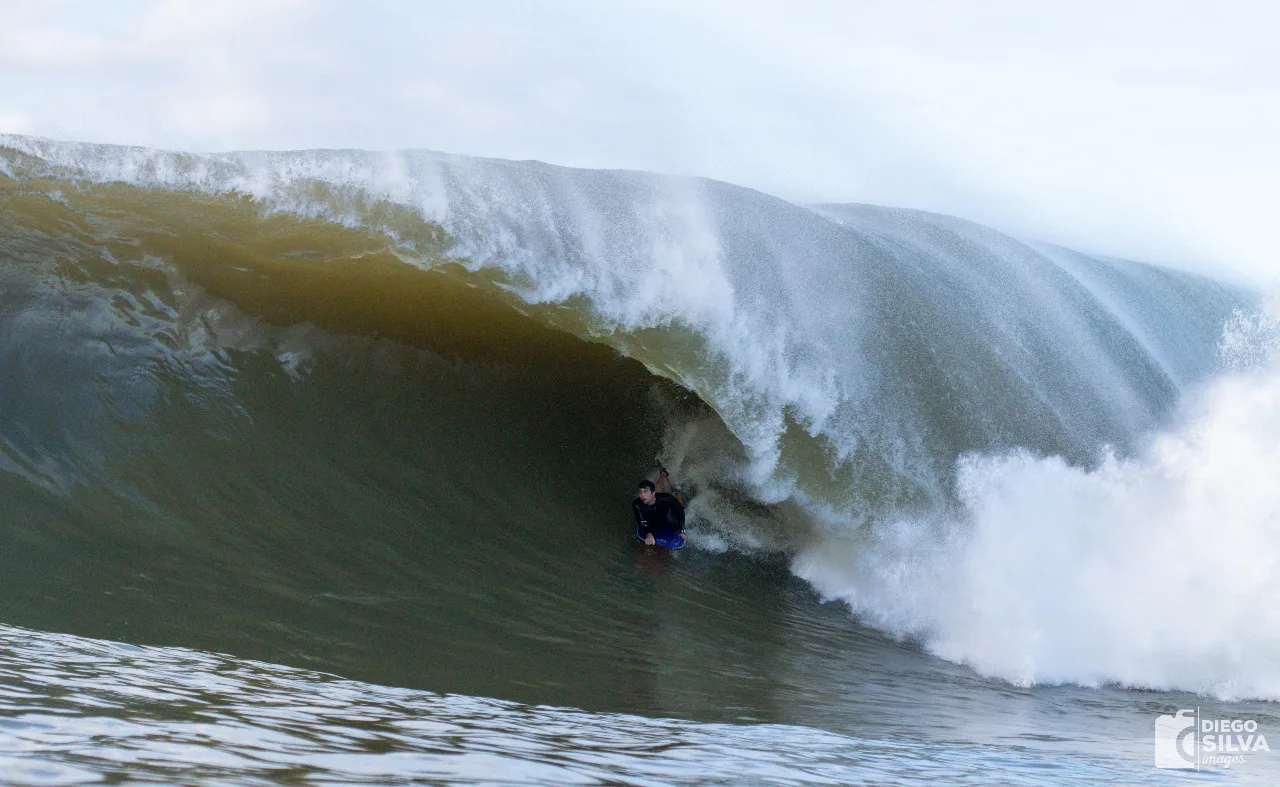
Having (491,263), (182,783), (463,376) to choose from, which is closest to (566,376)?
(463,376)

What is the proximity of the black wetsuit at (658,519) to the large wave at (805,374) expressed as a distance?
401 mm

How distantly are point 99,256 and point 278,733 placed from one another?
489cm

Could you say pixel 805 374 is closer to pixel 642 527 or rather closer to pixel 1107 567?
pixel 642 527

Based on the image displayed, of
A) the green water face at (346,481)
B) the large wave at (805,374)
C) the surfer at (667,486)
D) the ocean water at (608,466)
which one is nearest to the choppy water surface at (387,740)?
the ocean water at (608,466)

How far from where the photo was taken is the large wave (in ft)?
19.7

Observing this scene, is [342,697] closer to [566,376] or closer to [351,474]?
[351,474]

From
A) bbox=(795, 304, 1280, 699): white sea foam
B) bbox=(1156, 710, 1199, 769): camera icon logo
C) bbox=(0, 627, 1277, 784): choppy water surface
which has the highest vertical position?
bbox=(795, 304, 1280, 699): white sea foam

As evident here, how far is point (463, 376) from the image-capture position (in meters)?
7.57

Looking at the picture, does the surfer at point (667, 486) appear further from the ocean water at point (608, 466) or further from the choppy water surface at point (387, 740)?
the choppy water surface at point (387, 740)

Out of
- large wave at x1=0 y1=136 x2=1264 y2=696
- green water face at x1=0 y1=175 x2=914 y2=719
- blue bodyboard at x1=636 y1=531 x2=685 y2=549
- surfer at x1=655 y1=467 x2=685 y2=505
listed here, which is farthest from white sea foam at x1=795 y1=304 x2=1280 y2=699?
surfer at x1=655 y1=467 x2=685 y2=505

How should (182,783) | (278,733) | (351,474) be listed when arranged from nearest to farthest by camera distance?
(182,783) < (278,733) < (351,474)

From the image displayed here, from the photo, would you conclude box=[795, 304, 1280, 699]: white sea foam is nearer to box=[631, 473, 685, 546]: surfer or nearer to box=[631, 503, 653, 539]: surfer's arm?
box=[631, 473, 685, 546]: surfer

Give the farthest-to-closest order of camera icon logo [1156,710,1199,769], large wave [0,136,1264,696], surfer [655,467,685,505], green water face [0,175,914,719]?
surfer [655,467,685,505], large wave [0,136,1264,696], green water face [0,175,914,719], camera icon logo [1156,710,1199,769]

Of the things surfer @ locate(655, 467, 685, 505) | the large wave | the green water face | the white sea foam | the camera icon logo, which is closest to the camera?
the camera icon logo
